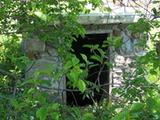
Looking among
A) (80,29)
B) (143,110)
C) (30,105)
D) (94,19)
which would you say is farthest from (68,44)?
(94,19)

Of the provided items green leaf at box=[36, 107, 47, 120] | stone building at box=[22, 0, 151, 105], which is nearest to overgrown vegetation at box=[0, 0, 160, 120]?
green leaf at box=[36, 107, 47, 120]

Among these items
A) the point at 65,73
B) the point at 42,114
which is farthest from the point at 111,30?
the point at 42,114

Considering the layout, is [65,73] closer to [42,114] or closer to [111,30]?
[42,114]

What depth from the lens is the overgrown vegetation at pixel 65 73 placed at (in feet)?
5.66

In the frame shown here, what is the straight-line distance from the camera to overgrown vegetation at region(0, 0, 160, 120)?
1725mm

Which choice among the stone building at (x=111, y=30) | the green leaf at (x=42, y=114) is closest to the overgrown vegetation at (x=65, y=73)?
the green leaf at (x=42, y=114)

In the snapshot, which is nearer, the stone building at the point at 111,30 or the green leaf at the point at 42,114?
the green leaf at the point at 42,114

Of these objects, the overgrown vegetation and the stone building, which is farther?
the stone building

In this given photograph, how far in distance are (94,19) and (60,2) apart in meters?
2.06

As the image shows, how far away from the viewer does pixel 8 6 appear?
331 cm

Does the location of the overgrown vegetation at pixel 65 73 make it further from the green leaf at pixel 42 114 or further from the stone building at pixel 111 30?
the stone building at pixel 111 30

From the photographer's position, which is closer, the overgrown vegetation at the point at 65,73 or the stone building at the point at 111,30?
the overgrown vegetation at the point at 65,73

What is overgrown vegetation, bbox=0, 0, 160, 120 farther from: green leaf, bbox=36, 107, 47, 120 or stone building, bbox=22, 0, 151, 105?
stone building, bbox=22, 0, 151, 105

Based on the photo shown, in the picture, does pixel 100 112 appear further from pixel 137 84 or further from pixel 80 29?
pixel 80 29
